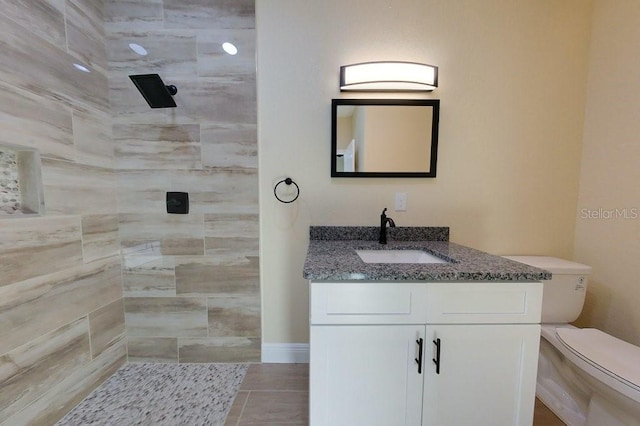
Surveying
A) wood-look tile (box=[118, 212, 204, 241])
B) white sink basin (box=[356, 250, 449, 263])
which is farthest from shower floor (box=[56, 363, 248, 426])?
white sink basin (box=[356, 250, 449, 263])

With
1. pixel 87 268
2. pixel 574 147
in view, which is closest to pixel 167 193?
pixel 87 268

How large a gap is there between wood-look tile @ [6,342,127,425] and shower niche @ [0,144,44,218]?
0.88 m

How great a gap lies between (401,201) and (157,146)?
5.30 ft

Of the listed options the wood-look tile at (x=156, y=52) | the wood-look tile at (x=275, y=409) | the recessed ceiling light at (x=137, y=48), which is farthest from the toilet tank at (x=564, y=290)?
the recessed ceiling light at (x=137, y=48)

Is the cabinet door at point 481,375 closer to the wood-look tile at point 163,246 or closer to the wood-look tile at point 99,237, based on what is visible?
→ the wood-look tile at point 163,246

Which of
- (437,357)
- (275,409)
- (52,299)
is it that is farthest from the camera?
(275,409)

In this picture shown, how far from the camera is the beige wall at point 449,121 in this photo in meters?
1.53

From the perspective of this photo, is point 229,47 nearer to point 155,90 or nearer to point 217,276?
point 155,90

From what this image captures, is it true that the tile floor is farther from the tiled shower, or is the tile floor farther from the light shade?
the light shade

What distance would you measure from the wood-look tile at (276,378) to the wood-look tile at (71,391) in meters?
0.85

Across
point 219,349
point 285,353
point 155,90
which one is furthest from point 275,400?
point 155,90

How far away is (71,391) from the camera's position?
1320mm

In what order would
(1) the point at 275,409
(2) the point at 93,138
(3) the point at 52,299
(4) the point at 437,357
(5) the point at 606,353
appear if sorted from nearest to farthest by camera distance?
(4) the point at 437,357
(5) the point at 606,353
(3) the point at 52,299
(1) the point at 275,409
(2) the point at 93,138

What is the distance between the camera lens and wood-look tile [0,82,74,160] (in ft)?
3.46
